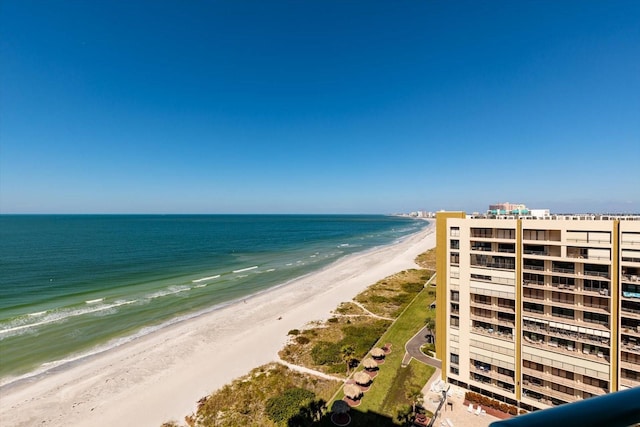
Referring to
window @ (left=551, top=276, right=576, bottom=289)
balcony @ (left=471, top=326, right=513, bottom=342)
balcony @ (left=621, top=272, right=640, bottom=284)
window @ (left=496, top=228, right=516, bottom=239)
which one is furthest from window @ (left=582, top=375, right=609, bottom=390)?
window @ (left=496, top=228, right=516, bottom=239)

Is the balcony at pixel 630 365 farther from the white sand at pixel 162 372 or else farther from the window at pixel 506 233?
the white sand at pixel 162 372

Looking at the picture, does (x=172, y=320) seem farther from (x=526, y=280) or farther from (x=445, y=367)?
(x=526, y=280)

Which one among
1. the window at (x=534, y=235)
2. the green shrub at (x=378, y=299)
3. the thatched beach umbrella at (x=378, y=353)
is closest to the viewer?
the window at (x=534, y=235)

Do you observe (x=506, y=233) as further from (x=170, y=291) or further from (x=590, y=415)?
(x=170, y=291)

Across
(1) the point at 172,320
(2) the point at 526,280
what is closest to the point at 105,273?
(1) the point at 172,320

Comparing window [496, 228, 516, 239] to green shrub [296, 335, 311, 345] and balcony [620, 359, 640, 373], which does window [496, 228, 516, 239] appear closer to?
balcony [620, 359, 640, 373]

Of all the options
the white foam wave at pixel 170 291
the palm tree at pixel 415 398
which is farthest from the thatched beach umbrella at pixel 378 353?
the white foam wave at pixel 170 291
